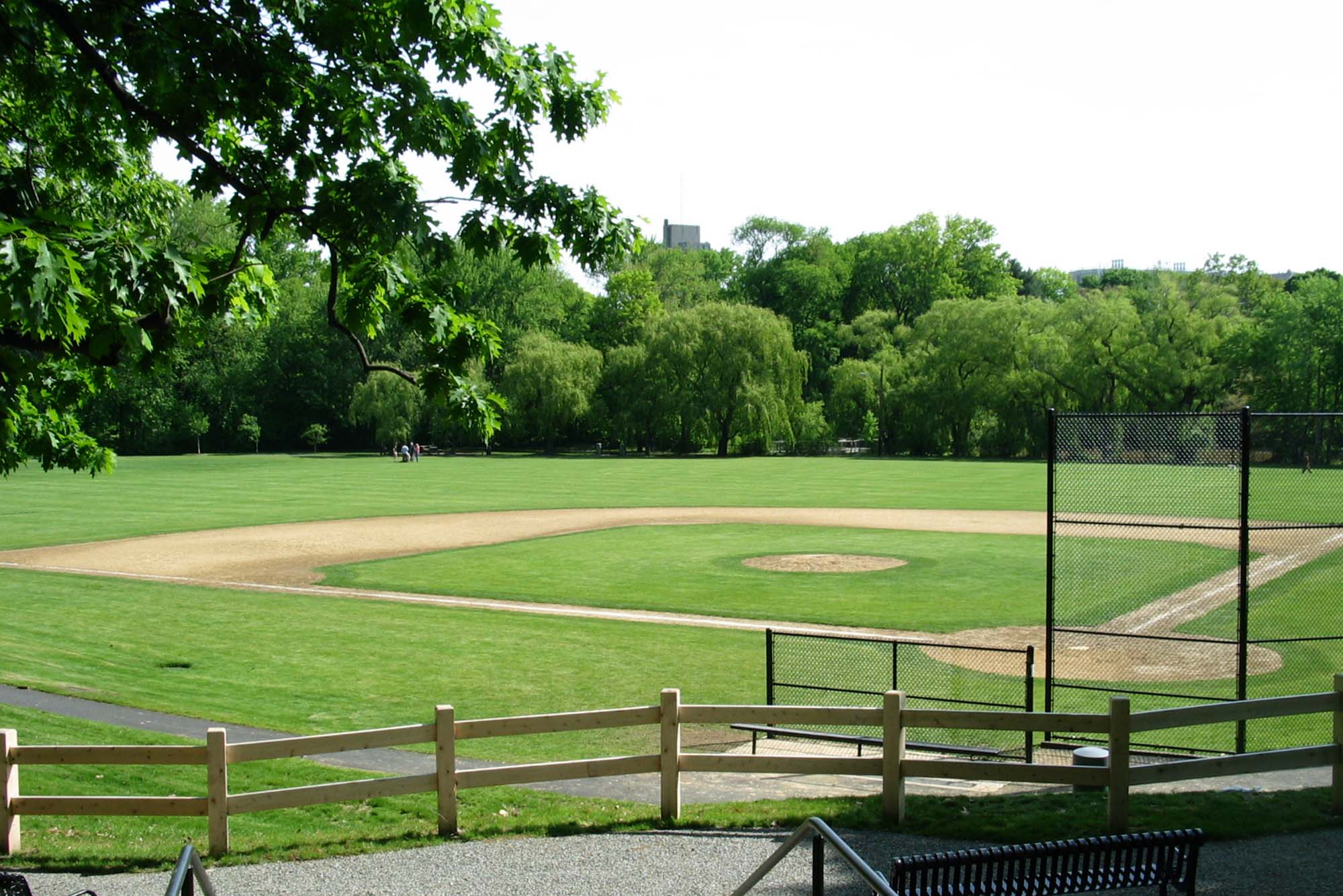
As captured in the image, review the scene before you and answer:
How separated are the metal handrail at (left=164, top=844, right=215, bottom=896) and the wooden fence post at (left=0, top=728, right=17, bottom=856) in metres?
3.53

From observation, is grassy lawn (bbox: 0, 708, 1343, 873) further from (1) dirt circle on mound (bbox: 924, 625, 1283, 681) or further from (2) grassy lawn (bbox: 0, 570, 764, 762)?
(1) dirt circle on mound (bbox: 924, 625, 1283, 681)

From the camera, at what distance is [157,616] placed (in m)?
22.9

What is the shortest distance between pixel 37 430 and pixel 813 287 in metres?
111

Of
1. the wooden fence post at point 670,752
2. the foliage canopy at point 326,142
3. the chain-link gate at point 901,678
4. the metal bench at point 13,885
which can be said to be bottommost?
the chain-link gate at point 901,678

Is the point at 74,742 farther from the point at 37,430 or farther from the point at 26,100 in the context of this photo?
the point at 26,100

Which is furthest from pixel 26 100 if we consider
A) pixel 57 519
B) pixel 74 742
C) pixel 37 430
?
pixel 57 519

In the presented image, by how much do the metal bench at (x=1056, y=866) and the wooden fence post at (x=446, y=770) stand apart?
168 inches

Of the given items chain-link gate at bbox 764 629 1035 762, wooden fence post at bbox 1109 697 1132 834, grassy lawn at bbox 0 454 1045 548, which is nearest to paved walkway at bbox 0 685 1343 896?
wooden fence post at bbox 1109 697 1132 834

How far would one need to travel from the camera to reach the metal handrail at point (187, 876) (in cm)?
506

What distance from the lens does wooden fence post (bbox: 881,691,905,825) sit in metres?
9.35

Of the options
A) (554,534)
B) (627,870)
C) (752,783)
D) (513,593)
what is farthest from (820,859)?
(554,534)

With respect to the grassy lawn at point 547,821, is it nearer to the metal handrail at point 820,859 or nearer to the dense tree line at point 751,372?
the metal handrail at point 820,859

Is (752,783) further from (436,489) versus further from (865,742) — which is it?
(436,489)

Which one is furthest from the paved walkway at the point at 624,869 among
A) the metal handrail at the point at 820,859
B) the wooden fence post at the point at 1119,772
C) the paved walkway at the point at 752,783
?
the paved walkway at the point at 752,783
